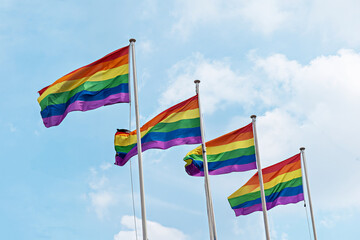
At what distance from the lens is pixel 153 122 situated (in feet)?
68.4

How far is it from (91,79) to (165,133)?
13.3ft

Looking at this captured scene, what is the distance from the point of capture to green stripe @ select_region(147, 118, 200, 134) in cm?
2077

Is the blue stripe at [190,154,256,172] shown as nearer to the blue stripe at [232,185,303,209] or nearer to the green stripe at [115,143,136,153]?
the blue stripe at [232,185,303,209]

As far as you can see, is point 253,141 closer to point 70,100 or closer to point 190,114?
point 190,114

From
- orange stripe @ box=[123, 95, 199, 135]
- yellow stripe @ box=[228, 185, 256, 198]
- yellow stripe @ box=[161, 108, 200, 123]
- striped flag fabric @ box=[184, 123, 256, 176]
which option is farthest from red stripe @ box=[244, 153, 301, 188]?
orange stripe @ box=[123, 95, 199, 135]

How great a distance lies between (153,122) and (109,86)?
3.09 meters

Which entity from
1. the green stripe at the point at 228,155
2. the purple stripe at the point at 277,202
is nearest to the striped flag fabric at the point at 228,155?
the green stripe at the point at 228,155

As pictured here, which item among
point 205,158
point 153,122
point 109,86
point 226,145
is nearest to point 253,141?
point 226,145

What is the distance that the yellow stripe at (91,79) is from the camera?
1869 cm

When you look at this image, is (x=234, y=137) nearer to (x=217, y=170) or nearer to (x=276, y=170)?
(x=217, y=170)

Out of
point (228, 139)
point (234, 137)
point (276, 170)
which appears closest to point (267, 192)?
point (276, 170)

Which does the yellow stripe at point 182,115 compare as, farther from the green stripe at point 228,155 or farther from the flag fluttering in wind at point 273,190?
the flag fluttering in wind at point 273,190

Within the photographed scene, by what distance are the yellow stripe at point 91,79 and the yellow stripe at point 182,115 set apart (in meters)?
3.33

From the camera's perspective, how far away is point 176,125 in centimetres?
2097
